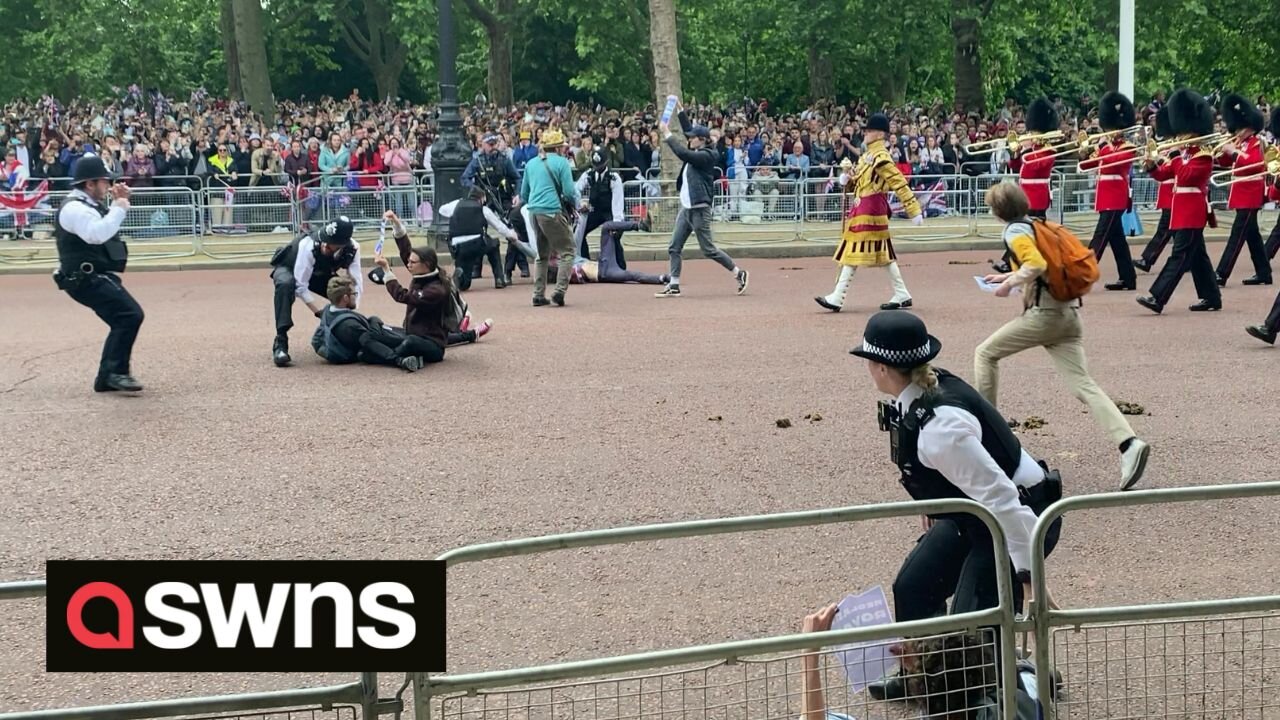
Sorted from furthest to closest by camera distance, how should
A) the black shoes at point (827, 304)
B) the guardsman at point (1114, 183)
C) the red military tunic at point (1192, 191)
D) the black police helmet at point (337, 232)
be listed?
the guardsman at point (1114, 183)
the black shoes at point (827, 304)
the red military tunic at point (1192, 191)
the black police helmet at point (337, 232)

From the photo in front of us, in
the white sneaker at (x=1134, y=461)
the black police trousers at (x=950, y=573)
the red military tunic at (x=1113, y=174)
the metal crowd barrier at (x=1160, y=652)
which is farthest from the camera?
the red military tunic at (x=1113, y=174)

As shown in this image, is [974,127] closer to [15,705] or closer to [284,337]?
[284,337]

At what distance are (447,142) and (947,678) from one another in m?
16.5

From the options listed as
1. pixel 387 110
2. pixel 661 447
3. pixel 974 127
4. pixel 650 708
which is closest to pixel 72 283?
pixel 661 447

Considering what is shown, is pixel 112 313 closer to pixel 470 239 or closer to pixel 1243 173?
pixel 470 239

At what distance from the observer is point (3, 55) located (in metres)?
48.4

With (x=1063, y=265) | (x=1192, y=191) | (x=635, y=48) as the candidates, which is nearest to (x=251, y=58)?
(x=635, y=48)

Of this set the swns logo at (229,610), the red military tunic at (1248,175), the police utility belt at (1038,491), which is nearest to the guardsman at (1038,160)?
the red military tunic at (1248,175)

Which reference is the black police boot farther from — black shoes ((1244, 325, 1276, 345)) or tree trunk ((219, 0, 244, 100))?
tree trunk ((219, 0, 244, 100))

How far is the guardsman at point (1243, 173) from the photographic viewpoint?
16.1m

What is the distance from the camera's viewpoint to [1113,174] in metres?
17.3

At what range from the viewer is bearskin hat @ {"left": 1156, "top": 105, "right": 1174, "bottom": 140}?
53.3ft

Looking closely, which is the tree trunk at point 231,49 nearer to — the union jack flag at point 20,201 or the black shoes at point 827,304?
the union jack flag at point 20,201

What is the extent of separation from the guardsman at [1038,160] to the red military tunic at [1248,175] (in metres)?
1.97
